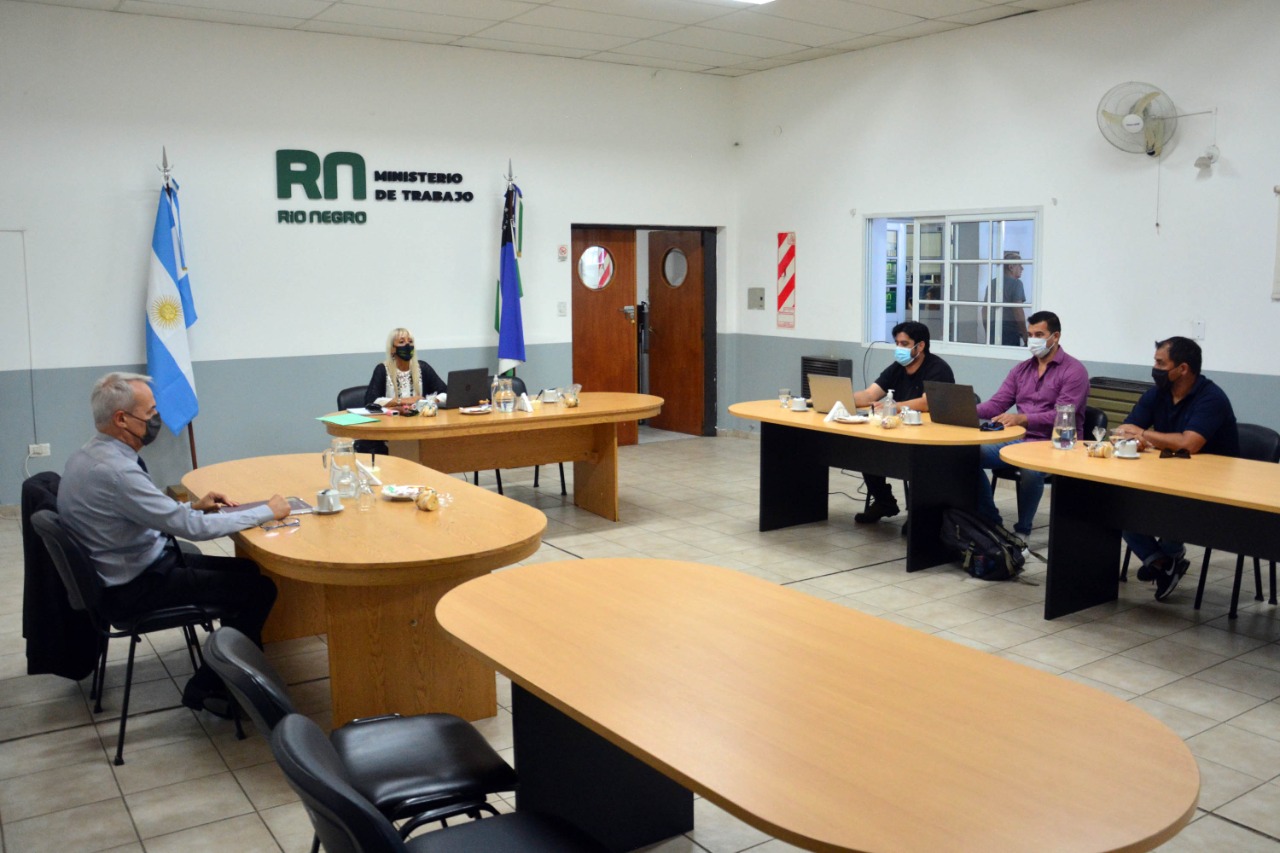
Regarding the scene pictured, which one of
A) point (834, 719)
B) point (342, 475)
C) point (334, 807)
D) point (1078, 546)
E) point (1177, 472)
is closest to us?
point (334, 807)

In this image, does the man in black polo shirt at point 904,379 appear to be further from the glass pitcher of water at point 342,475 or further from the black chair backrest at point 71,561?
the black chair backrest at point 71,561

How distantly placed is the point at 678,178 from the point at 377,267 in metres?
2.91

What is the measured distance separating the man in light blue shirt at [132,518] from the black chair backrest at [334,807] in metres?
1.88

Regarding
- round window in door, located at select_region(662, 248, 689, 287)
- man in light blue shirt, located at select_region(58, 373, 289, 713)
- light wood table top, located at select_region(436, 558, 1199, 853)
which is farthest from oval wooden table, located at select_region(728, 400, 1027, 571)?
round window in door, located at select_region(662, 248, 689, 287)

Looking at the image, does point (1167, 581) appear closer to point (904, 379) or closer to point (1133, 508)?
point (1133, 508)

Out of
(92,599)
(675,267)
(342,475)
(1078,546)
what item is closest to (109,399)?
(92,599)

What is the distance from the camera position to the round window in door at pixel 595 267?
367 inches

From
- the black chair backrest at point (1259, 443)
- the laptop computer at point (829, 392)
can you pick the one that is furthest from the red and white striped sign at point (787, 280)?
the black chair backrest at point (1259, 443)

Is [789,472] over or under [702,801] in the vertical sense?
over

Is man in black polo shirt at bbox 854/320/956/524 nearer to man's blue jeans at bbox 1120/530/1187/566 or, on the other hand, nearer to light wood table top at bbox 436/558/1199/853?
man's blue jeans at bbox 1120/530/1187/566

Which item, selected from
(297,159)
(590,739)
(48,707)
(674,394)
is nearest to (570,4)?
(297,159)

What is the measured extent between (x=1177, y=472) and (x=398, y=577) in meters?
3.05

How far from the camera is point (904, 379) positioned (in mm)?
6215

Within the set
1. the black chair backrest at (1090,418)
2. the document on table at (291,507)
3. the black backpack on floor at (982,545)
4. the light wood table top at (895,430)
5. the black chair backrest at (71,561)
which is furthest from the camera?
the black chair backrest at (1090,418)
